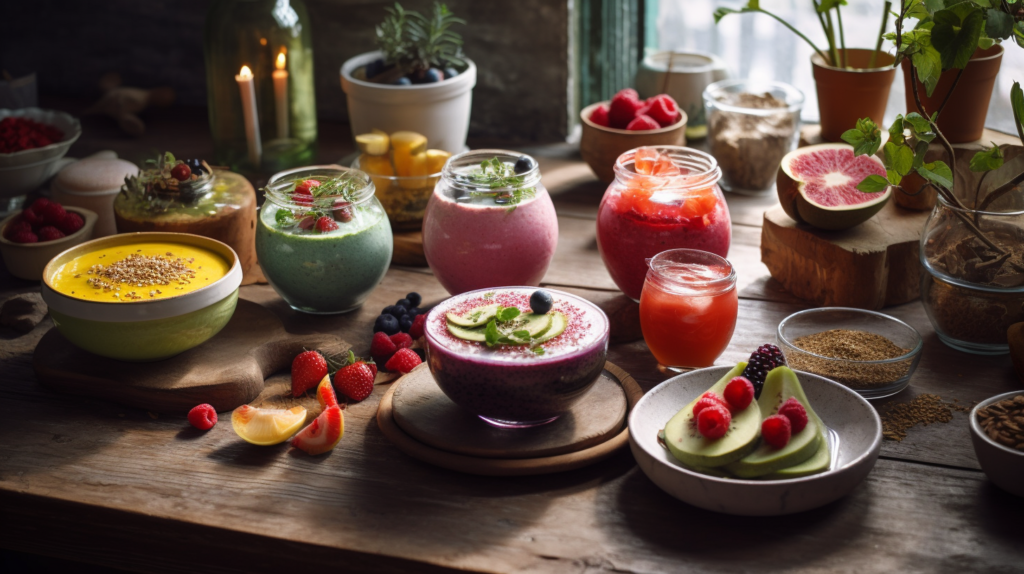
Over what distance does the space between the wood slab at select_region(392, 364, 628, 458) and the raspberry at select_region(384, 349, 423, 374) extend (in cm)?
9

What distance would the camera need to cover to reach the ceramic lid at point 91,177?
2.18 m

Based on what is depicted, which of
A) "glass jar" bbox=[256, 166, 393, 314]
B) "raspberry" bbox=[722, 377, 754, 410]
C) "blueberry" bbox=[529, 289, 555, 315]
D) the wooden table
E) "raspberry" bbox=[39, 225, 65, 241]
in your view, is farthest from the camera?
"raspberry" bbox=[39, 225, 65, 241]

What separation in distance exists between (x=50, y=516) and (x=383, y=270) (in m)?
0.78

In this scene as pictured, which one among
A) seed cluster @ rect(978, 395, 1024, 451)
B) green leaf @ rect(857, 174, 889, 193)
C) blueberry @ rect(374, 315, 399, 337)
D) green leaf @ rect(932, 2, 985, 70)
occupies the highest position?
green leaf @ rect(932, 2, 985, 70)

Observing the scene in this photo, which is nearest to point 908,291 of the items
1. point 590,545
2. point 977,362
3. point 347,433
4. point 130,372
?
point 977,362

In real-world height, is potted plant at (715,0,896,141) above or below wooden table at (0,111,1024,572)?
above

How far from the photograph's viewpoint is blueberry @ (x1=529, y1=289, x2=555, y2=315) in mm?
1460

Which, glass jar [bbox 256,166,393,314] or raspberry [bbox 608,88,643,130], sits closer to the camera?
glass jar [bbox 256,166,393,314]

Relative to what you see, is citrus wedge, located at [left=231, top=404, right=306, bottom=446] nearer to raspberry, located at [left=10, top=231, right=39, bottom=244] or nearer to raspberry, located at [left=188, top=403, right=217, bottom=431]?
raspberry, located at [left=188, top=403, right=217, bottom=431]

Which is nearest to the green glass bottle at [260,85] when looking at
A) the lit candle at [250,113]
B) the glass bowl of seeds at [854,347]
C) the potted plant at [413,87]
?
the lit candle at [250,113]

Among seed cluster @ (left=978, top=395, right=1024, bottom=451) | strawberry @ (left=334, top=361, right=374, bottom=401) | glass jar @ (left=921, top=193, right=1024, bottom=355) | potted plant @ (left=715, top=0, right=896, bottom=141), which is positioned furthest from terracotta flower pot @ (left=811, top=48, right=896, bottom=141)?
strawberry @ (left=334, top=361, right=374, bottom=401)

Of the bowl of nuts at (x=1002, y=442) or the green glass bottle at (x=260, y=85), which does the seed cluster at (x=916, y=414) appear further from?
the green glass bottle at (x=260, y=85)

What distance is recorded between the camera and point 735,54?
3.06 meters

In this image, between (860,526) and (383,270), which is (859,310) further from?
(383,270)
